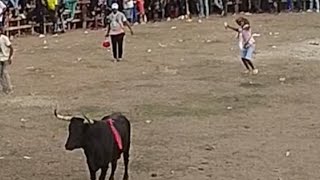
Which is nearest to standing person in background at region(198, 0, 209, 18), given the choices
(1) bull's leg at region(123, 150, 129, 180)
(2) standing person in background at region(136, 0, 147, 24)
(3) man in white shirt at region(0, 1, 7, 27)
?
(2) standing person in background at region(136, 0, 147, 24)

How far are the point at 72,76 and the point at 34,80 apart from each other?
908mm

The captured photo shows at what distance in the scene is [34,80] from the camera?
1941 cm

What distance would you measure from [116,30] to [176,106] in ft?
21.9

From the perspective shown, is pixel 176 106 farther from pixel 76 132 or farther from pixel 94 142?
pixel 76 132

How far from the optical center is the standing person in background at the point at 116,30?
71.7ft

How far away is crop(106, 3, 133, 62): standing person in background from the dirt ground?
1.06 ft

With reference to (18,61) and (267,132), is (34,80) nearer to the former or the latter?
(18,61)

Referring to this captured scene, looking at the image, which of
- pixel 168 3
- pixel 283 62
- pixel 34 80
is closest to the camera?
pixel 34 80

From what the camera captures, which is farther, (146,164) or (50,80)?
(50,80)

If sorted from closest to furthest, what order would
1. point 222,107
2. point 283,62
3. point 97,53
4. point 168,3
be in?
Answer: point 222,107 < point 283,62 < point 97,53 < point 168,3

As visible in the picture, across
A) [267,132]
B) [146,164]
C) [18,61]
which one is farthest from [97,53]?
[146,164]

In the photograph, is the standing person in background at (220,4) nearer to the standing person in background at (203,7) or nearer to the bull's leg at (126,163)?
the standing person in background at (203,7)

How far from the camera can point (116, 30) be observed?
72.5 ft

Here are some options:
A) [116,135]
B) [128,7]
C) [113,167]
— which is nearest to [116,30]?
[128,7]
